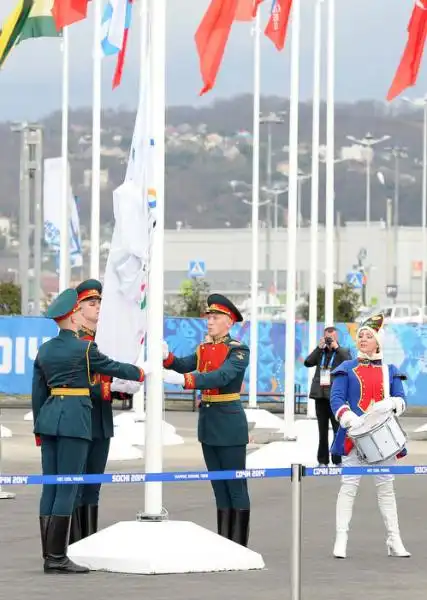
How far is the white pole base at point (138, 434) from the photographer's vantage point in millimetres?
28259

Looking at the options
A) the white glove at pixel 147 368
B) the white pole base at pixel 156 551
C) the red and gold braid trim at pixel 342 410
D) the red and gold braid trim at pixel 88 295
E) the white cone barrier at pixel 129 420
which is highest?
the red and gold braid trim at pixel 88 295

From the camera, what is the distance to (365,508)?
1895cm

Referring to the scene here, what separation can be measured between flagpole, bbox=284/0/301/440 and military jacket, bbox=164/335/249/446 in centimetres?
1072

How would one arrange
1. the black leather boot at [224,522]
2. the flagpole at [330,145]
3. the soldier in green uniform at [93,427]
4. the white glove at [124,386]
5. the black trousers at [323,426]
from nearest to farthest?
the white glove at [124,386] → the soldier in green uniform at [93,427] → the black leather boot at [224,522] → the black trousers at [323,426] → the flagpole at [330,145]

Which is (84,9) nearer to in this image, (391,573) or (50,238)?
(391,573)

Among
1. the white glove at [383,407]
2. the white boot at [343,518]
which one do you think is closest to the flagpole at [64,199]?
the white boot at [343,518]

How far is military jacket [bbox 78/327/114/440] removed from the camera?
14.1m

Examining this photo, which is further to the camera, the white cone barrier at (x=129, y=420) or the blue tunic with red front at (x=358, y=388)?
the white cone barrier at (x=129, y=420)

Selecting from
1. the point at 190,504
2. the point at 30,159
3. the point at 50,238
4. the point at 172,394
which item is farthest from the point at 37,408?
the point at 30,159

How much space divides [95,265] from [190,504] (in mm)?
8766

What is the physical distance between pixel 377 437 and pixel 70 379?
248 cm

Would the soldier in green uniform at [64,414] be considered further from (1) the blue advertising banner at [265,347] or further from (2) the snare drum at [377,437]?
(1) the blue advertising banner at [265,347]

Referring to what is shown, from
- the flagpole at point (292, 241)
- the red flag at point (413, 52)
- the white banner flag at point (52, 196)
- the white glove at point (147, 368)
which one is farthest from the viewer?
the white banner flag at point (52, 196)

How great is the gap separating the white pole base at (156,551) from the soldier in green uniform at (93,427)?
84 centimetres
